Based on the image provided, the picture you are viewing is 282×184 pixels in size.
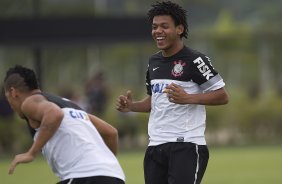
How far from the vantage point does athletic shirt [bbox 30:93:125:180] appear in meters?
8.06

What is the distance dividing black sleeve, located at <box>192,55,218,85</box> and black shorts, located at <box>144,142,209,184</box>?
2.08 ft

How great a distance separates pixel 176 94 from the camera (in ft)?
30.0

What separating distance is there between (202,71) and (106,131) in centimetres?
137

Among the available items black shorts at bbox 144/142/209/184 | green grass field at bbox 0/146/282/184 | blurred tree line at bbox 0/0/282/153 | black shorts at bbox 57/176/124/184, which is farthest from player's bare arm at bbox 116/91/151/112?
blurred tree line at bbox 0/0/282/153

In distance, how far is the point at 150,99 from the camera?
9883 millimetres

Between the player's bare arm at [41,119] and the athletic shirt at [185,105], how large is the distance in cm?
176

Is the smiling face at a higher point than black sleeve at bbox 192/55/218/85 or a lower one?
higher

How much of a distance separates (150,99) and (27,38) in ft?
56.4

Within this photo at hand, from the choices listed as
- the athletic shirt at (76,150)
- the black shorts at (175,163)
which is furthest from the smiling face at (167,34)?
the athletic shirt at (76,150)

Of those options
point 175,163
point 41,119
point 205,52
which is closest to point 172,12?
point 175,163

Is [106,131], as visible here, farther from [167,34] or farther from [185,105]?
[167,34]

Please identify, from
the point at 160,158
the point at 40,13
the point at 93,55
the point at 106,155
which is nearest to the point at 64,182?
the point at 106,155

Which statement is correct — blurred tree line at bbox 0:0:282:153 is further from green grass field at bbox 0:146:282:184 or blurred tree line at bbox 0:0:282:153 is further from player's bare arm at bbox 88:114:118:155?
player's bare arm at bbox 88:114:118:155

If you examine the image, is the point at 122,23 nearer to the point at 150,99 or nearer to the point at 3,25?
the point at 3,25
